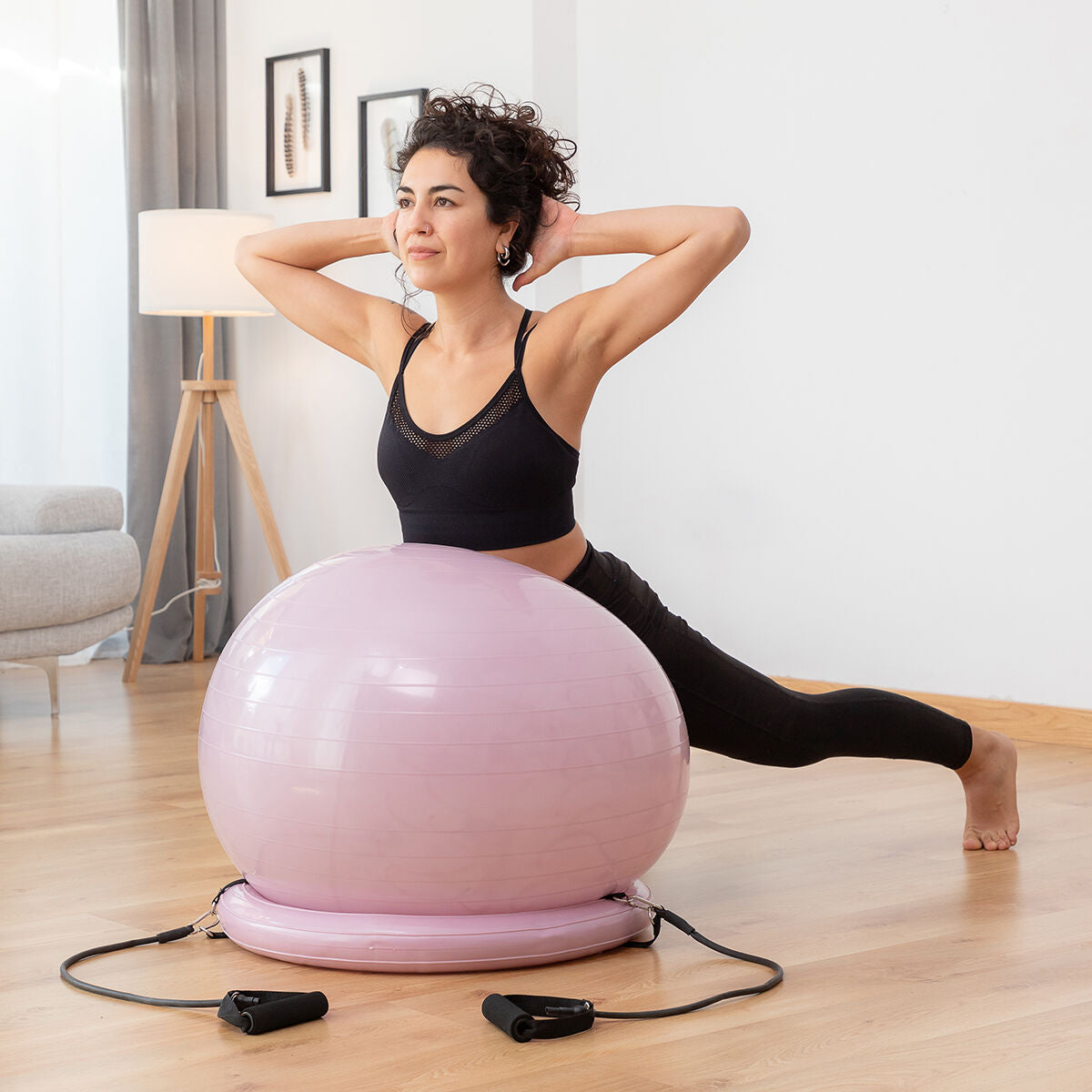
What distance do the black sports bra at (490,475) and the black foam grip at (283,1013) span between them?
66 centimetres

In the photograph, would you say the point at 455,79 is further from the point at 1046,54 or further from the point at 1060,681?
the point at 1060,681

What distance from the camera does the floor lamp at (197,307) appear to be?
4523 mm

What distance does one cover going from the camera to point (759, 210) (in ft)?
13.0

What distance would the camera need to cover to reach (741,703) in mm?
2186

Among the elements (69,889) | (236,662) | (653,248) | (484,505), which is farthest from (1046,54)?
(69,889)

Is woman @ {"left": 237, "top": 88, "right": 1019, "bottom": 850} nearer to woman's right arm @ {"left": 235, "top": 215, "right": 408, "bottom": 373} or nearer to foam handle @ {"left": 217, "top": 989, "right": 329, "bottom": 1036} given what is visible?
woman's right arm @ {"left": 235, "top": 215, "right": 408, "bottom": 373}

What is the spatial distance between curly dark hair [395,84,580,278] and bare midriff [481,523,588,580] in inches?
15.4

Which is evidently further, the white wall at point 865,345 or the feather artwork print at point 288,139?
the feather artwork print at point 288,139

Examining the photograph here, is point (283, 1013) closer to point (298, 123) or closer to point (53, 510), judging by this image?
point (53, 510)

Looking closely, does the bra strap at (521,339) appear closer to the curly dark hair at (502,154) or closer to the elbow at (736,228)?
the curly dark hair at (502,154)

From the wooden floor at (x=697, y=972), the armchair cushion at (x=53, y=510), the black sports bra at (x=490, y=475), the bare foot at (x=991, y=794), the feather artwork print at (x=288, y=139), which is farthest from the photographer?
the feather artwork print at (x=288, y=139)

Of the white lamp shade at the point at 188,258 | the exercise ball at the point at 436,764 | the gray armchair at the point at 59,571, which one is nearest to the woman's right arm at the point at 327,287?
the exercise ball at the point at 436,764

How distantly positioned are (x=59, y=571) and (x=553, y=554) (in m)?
2.13

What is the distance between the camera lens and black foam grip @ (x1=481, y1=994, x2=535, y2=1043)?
158 centimetres
